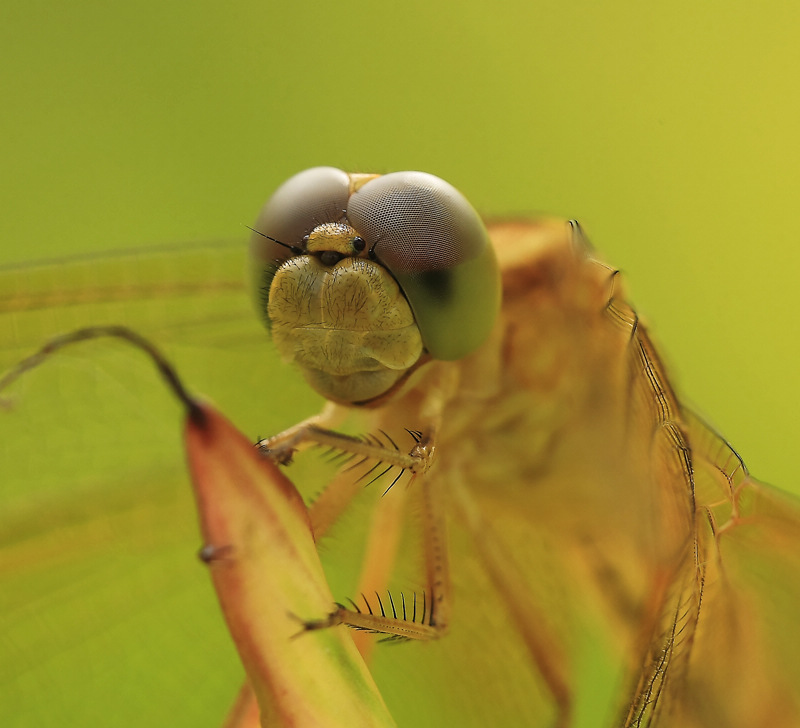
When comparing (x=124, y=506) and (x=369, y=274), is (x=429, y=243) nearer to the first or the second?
(x=369, y=274)

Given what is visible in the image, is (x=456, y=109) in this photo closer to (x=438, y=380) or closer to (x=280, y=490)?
(x=438, y=380)

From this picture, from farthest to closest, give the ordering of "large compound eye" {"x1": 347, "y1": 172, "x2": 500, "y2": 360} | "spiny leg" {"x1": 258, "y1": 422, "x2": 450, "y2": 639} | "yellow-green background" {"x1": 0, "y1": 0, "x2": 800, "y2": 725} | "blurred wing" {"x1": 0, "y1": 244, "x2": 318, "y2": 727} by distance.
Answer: "yellow-green background" {"x1": 0, "y1": 0, "x2": 800, "y2": 725}, "blurred wing" {"x1": 0, "y1": 244, "x2": 318, "y2": 727}, "large compound eye" {"x1": 347, "y1": 172, "x2": 500, "y2": 360}, "spiny leg" {"x1": 258, "y1": 422, "x2": 450, "y2": 639}

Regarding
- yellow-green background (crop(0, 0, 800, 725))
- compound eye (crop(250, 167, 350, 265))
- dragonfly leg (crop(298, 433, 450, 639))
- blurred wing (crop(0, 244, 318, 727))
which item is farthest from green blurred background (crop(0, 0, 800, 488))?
dragonfly leg (crop(298, 433, 450, 639))

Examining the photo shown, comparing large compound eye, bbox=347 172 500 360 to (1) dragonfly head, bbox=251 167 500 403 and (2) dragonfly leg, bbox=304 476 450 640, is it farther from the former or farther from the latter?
(2) dragonfly leg, bbox=304 476 450 640

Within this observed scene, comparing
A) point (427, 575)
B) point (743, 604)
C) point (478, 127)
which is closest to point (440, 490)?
point (427, 575)

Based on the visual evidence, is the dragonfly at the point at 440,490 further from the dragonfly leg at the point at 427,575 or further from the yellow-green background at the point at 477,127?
the yellow-green background at the point at 477,127
